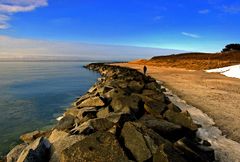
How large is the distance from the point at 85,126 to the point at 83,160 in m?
1.87

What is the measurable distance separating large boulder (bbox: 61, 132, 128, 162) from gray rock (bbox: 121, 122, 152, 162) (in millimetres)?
429

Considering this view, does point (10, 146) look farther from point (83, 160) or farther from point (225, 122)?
point (225, 122)

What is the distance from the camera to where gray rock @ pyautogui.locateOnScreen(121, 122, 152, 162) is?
5.48 m

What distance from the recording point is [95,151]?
515 cm

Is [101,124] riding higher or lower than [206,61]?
higher

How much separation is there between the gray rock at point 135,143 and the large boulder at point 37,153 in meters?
1.60

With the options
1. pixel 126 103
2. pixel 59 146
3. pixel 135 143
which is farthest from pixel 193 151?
pixel 126 103

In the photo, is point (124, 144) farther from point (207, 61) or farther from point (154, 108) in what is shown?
point (207, 61)

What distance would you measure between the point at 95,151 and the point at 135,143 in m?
0.95

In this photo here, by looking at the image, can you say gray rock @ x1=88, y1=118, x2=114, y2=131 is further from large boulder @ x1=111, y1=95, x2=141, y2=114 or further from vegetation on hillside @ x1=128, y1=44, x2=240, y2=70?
vegetation on hillside @ x1=128, y1=44, x2=240, y2=70

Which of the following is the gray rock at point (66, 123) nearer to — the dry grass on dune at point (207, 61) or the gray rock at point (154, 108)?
the gray rock at point (154, 108)

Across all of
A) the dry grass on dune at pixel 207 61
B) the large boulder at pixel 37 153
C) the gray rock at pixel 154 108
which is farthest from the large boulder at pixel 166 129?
the dry grass on dune at pixel 207 61

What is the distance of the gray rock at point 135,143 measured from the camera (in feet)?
18.0

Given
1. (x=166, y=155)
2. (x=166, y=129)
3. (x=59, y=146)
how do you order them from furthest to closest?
(x=166, y=129), (x=59, y=146), (x=166, y=155)
